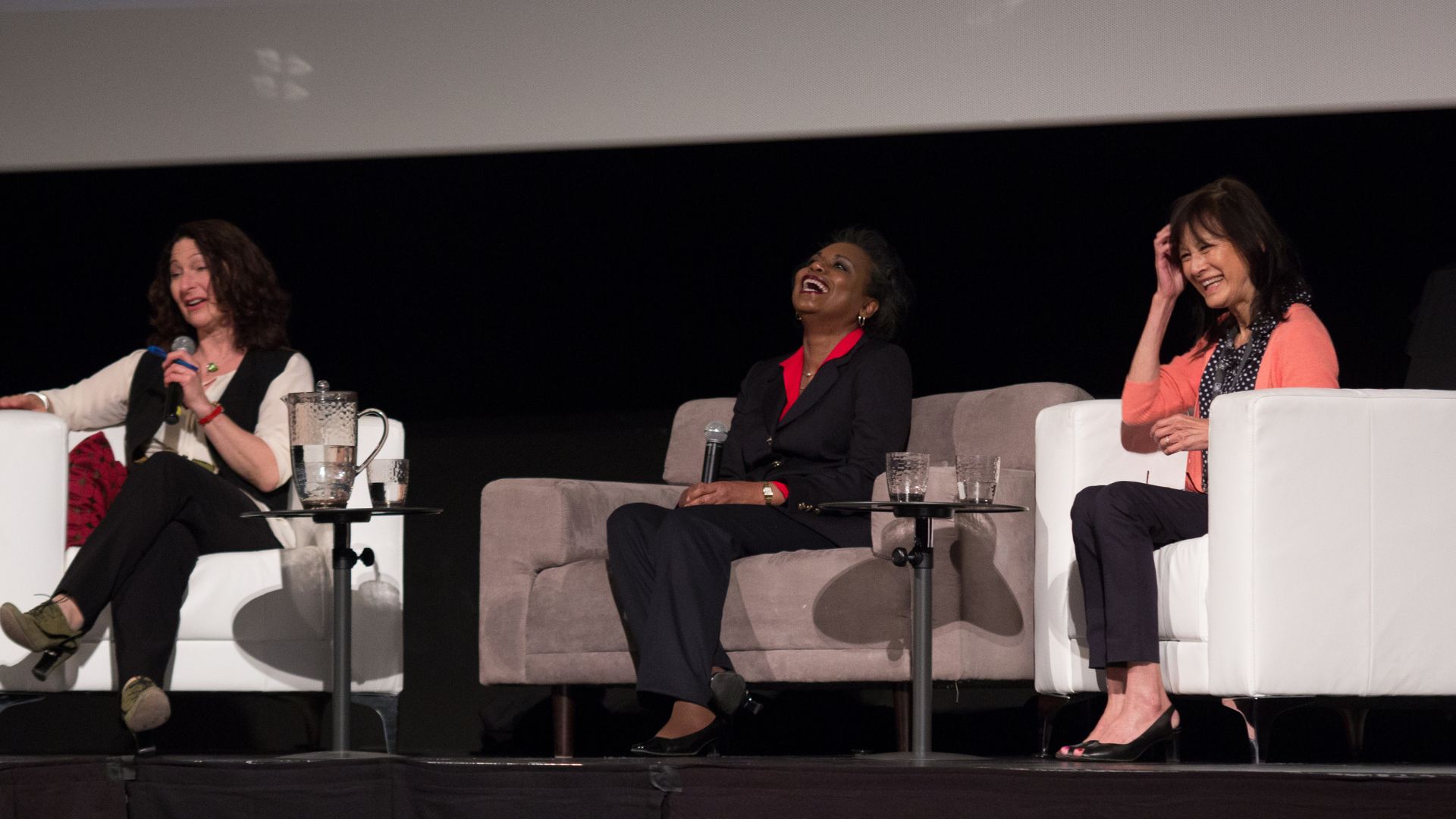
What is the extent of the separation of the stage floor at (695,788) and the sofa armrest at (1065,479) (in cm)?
47

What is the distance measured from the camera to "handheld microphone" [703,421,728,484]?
3.31 m

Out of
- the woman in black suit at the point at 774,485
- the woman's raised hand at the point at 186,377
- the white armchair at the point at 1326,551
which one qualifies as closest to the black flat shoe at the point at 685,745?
the woman in black suit at the point at 774,485

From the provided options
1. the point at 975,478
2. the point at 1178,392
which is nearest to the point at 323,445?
the point at 975,478

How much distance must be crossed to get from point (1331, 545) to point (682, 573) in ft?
3.60

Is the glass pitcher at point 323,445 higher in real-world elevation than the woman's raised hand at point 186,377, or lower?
lower

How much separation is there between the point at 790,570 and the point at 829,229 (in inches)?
56.4

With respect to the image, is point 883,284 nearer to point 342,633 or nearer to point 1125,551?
point 1125,551

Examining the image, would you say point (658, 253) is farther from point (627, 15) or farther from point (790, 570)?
point (790, 570)

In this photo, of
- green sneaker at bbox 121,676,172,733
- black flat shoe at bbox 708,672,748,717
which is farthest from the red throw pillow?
black flat shoe at bbox 708,672,748,717

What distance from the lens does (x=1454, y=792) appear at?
2018 mm

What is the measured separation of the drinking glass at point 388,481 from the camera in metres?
2.78

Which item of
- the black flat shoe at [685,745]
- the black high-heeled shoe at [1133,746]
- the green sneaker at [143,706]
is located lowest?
the black flat shoe at [685,745]

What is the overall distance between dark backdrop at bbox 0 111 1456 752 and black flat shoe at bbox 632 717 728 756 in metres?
1.48

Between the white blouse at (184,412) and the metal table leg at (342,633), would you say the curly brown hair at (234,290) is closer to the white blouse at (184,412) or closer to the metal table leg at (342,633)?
the white blouse at (184,412)
